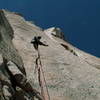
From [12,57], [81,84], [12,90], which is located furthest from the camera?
[81,84]

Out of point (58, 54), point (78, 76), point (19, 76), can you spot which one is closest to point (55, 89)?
point (78, 76)

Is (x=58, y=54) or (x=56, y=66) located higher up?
(x=58, y=54)

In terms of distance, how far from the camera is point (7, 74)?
17.0 metres

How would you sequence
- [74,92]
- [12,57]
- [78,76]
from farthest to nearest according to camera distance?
[78,76] → [74,92] → [12,57]

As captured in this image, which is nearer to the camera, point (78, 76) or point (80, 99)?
point (80, 99)

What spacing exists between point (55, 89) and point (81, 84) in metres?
2.55

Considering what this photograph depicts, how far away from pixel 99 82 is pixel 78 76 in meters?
2.01

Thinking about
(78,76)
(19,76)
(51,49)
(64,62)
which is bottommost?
(19,76)

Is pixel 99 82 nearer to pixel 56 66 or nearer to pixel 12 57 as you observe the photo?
pixel 56 66

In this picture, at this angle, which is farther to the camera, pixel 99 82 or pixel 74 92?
pixel 99 82

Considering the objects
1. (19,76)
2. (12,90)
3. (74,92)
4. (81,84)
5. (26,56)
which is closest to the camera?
(12,90)

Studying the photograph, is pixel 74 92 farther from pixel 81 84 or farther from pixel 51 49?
pixel 51 49

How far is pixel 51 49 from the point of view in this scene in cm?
3231

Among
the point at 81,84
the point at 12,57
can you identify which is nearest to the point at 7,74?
the point at 12,57
